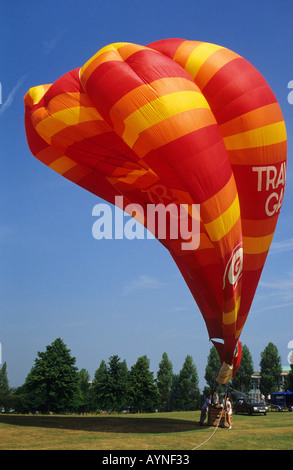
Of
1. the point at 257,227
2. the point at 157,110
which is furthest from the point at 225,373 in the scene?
the point at 157,110

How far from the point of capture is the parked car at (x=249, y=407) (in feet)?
72.4

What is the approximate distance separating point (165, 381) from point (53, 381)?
34.9 metres

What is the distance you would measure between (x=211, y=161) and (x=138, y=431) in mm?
7988

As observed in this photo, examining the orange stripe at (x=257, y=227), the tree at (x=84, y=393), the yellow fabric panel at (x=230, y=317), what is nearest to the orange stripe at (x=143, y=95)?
the orange stripe at (x=257, y=227)

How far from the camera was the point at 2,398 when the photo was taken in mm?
37781

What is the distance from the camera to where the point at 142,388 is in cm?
4044

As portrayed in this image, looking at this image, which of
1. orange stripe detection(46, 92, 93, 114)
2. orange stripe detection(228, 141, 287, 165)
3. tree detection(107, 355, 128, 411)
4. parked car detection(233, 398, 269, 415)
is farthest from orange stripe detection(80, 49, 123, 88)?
tree detection(107, 355, 128, 411)

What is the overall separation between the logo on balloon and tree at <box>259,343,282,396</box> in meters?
51.8

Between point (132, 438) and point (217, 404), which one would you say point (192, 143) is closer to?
point (132, 438)

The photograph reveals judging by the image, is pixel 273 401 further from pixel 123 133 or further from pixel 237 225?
pixel 123 133

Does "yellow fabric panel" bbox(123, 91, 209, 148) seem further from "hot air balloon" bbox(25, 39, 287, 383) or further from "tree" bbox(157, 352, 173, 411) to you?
"tree" bbox(157, 352, 173, 411)

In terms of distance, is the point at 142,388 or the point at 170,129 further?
the point at 142,388

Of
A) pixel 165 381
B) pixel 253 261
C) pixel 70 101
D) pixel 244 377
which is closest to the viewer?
pixel 70 101

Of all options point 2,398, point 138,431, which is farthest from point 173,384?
point 138,431
